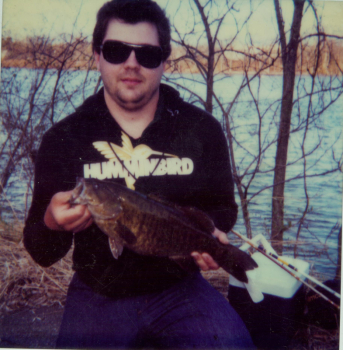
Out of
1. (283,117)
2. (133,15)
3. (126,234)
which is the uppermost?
(133,15)

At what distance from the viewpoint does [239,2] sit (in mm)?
2426

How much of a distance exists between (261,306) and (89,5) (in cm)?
267

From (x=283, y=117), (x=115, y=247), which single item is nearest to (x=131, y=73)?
(x=115, y=247)

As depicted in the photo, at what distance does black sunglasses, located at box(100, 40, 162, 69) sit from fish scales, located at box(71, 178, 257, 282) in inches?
35.7

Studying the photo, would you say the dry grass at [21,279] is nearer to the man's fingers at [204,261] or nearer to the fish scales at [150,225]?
the fish scales at [150,225]

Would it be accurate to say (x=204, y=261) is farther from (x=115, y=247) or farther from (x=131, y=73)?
(x=131, y=73)

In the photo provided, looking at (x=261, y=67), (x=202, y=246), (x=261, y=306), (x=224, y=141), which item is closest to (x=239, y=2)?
(x=261, y=67)

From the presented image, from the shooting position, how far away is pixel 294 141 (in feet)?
9.07

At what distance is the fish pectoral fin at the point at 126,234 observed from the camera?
192cm

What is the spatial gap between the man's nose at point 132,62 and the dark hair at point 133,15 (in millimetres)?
246

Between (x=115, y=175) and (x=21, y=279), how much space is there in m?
1.33

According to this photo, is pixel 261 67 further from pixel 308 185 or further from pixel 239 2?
pixel 308 185

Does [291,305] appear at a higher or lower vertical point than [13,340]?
higher

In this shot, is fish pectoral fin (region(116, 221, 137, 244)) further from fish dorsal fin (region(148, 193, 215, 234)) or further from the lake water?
the lake water
